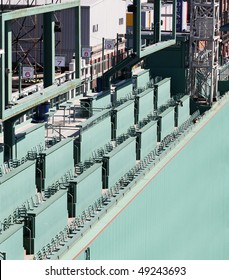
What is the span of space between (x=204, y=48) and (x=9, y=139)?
2060cm

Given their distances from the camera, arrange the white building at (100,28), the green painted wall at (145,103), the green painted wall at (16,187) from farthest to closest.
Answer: the white building at (100,28), the green painted wall at (145,103), the green painted wall at (16,187)

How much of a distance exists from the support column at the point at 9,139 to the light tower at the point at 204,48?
19265mm

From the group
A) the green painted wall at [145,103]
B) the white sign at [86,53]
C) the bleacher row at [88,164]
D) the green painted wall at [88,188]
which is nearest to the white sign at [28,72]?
the bleacher row at [88,164]

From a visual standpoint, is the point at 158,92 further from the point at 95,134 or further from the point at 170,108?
the point at 95,134

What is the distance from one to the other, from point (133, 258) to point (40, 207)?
543cm

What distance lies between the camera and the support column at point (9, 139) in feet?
111

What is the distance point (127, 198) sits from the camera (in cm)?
3541

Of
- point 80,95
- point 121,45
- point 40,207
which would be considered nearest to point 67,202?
point 40,207

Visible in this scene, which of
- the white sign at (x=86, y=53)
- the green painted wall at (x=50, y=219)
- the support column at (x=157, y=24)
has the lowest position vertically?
the green painted wall at (x=50, y=219)

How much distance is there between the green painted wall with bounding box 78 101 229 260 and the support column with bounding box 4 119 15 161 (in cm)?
318

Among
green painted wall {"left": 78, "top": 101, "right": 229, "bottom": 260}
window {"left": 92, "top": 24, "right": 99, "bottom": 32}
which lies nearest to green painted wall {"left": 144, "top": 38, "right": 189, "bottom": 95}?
green painted wall {"left": 78, "top": 101, "right": 229, "bottom": 260}

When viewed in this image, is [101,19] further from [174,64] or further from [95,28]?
[174,64]

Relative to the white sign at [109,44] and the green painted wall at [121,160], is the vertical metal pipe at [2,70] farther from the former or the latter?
the white sign at [109,44]

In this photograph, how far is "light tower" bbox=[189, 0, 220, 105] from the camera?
2082 inches
